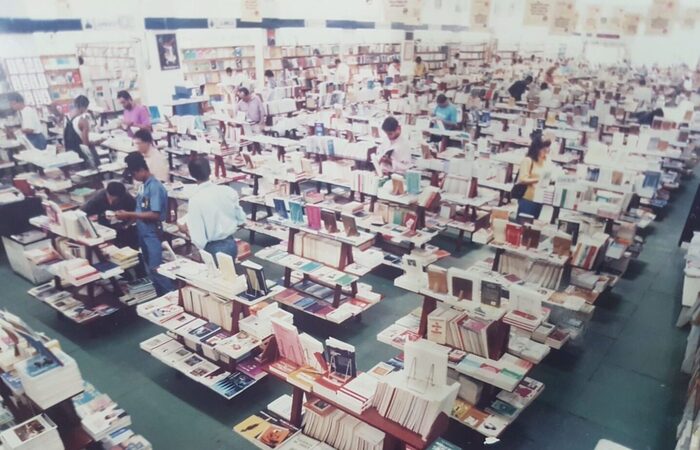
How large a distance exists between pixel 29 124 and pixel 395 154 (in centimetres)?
645

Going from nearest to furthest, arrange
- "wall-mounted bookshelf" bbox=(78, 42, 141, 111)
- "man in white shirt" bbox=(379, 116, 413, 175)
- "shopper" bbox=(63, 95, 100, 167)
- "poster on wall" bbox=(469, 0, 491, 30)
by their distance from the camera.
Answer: "poster on wall" bbox=(469, 0, 491, 30) < "man in white shirt" bbox=(379, 116, 413, 175) < "shopper" bbox=(63, 95, 100, 167) < "wall-mounted bookshelf" bbox=(78, 42, 141, 111)

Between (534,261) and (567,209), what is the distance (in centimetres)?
150

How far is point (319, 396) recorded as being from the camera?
3414 mm

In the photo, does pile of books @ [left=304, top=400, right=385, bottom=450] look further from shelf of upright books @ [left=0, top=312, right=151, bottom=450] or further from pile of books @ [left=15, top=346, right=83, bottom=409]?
pile of books @ [left=15, top=346, right=83, bottom=409]

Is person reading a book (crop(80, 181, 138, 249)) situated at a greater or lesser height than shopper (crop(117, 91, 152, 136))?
lesser

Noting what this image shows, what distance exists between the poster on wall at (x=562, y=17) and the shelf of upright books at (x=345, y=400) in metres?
4.90

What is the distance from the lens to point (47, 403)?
304 cm

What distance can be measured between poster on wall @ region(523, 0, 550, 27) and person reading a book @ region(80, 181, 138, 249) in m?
5.34

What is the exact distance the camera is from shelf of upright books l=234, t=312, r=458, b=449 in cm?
312

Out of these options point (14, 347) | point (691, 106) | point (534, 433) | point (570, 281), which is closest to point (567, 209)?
point (570, 281)

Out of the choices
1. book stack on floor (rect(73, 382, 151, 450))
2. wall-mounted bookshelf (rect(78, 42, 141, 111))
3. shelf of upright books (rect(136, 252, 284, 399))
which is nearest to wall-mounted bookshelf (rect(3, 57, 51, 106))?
wall-mounted bookshelf (rect(78, 42, 141, 111))

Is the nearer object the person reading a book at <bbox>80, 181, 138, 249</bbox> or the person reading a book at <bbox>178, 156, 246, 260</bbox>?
the person reading a book at <bbox>178, 156, 246, 260</bbox>

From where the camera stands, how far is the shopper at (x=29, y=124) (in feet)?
28.5

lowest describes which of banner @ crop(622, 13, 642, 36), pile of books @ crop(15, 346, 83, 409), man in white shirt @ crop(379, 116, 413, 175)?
pile of books @ crop(15, 346, 83, 409)
